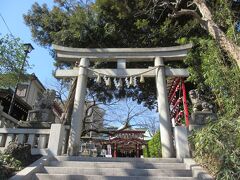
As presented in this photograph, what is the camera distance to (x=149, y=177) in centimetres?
513

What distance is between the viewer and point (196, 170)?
17.3ft

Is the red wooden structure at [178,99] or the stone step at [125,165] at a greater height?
the red wooden structure at [178,99]

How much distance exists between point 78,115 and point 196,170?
156 inches

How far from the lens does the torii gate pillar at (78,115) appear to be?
7.46m

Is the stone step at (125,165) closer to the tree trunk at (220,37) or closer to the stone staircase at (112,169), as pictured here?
the stone staircase at (112,169)

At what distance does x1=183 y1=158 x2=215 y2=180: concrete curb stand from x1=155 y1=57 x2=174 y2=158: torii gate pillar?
1001mm

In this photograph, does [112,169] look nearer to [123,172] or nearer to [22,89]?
[123,172]

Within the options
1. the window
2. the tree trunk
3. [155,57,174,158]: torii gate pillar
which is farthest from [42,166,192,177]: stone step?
the window

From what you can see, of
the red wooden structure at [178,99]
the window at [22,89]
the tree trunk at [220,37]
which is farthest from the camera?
the window at [22,89]

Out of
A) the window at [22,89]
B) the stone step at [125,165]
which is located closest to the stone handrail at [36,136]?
the stone step at [125,165]

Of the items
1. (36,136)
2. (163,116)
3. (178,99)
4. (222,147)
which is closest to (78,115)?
(36,136)

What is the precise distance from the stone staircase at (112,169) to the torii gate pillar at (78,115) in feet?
3.13

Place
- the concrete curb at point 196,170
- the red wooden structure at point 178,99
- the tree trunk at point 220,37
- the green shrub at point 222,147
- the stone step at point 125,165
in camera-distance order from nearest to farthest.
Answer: the green shrub at point 222,147 < the concrete curb at point 196,170 < the stone step at point 125,165 < the tree trunk at point 220,37 < the red wooden structure at point 178,99

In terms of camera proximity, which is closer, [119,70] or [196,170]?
[196,170]
